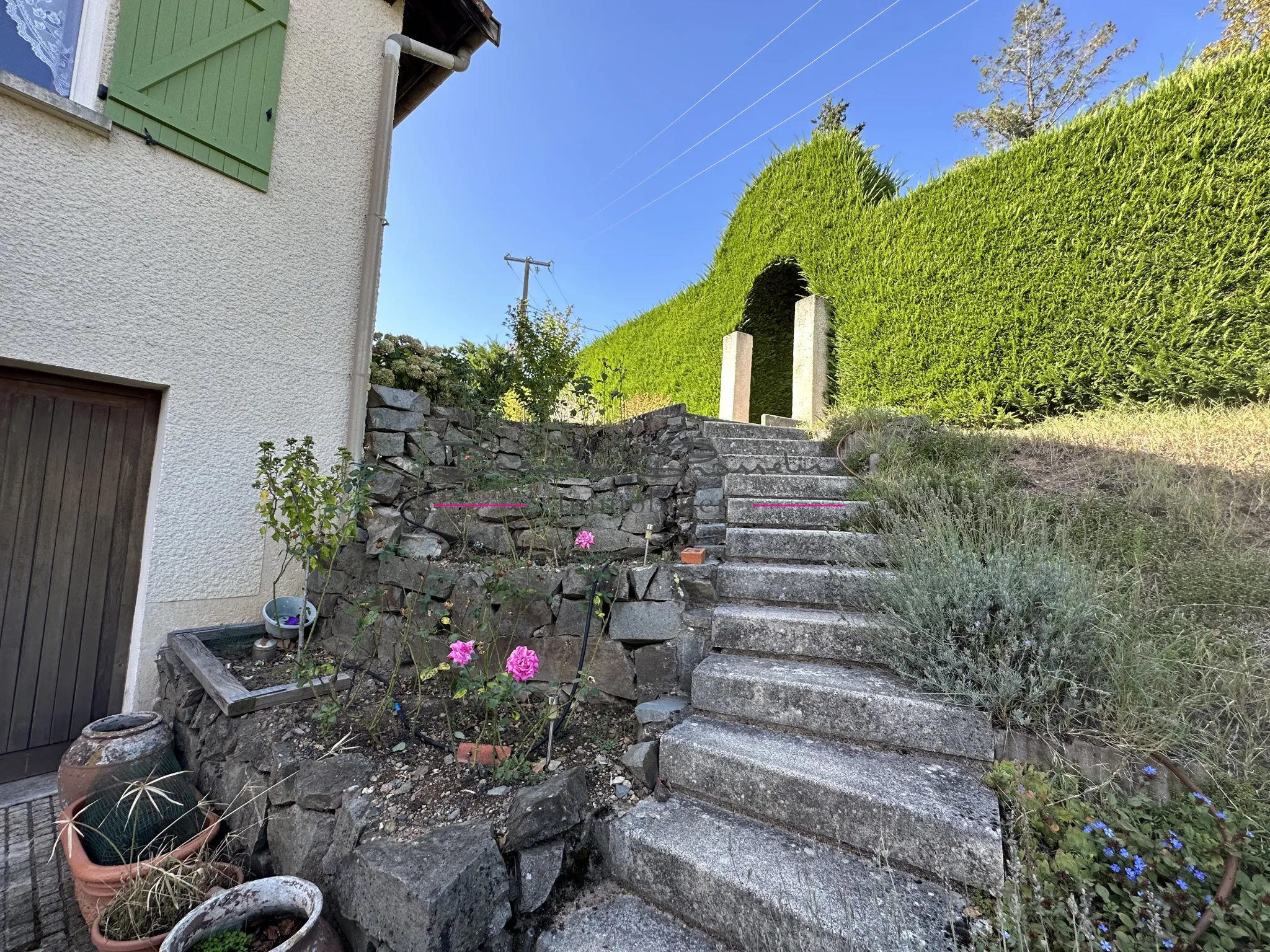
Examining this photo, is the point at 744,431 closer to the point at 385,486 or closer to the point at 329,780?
the point at 385,486

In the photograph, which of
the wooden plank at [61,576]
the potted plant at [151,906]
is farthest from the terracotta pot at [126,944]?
the wooden plank at [61,576]

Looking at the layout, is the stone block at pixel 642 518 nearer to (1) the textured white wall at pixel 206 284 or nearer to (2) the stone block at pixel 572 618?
(2) the stone block at pixel 572 618

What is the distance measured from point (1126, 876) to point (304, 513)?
3241 millimetres

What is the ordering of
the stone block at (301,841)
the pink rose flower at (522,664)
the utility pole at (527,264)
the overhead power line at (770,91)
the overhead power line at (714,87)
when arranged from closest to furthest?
the stone block at (301,841) < the pink rose flower at (522,664) < the overhead power line at (770,91) < the overhead power line at (714,87) < the utility pole at (527,264)

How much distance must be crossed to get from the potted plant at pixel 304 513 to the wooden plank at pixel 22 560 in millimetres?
883

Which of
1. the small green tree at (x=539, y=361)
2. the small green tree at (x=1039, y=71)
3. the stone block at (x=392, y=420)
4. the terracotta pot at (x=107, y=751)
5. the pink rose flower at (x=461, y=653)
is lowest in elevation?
the terracotta pot at (x=107, y=751)

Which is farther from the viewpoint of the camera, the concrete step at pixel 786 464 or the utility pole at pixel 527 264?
the utility pole at pixel 527 264

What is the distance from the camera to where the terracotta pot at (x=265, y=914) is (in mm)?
1363

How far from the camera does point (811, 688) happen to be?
1.76 metres

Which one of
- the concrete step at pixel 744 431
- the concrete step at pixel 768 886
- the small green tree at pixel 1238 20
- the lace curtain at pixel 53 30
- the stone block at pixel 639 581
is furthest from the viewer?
the small green tree at pixel 1238 20

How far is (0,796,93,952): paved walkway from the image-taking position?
68.0 inches

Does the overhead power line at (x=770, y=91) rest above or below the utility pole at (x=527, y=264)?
above

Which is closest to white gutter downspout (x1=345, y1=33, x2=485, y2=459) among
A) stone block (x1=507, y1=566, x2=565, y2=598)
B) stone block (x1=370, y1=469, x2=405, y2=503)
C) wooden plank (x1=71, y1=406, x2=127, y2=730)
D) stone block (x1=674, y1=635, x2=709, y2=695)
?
stone block (x1=370, y1=469, x2=405, y2=503)

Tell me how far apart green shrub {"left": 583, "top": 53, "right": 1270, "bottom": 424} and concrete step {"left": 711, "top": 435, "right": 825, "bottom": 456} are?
1.65 metres
